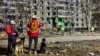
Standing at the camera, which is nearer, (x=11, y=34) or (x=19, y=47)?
(x=11, y=34)

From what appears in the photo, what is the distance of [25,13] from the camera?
36156 mm

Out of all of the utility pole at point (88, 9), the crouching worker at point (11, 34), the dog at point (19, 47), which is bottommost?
the utility pole at point (88, 9)

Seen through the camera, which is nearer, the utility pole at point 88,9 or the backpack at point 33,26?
the backpack at point 33,26

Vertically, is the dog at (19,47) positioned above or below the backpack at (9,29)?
below

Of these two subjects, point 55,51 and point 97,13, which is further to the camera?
point 97,13

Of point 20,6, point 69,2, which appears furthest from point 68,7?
point 20,6

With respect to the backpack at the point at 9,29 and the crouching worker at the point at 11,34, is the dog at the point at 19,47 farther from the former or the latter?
the backpack at the point at 9,29

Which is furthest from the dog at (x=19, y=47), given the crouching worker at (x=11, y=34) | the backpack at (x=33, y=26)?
the backpack at (x=33, y=26)

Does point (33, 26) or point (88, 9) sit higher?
point (33, 26)

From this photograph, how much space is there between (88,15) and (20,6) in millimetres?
8439

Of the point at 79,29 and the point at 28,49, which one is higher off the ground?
the point at 28,49

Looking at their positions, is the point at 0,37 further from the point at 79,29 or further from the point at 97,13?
the point at 97,13

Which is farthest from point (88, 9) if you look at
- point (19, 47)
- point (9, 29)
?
point (9, 29)

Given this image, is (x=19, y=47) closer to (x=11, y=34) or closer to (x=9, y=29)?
(x=11, y=34)
